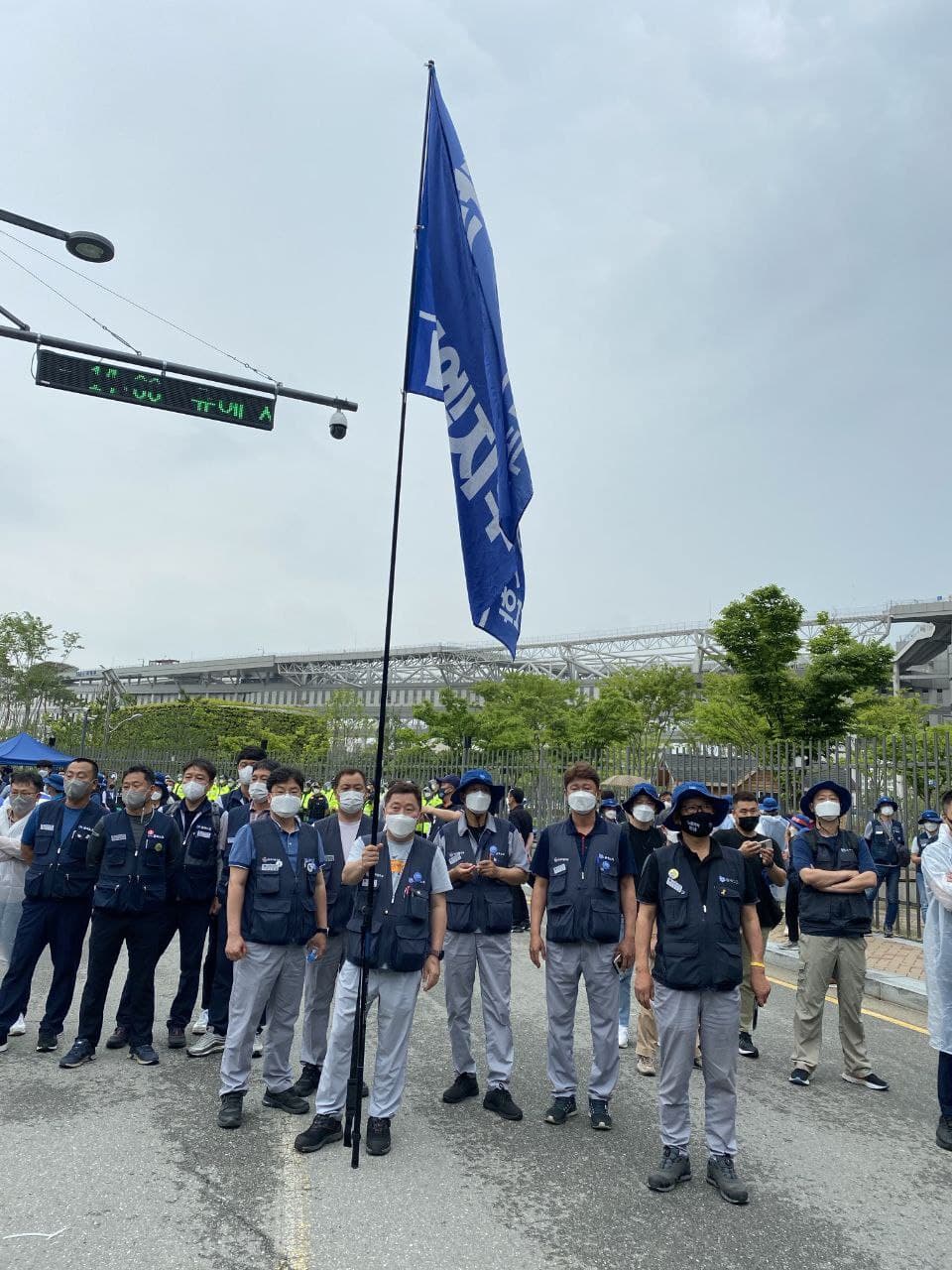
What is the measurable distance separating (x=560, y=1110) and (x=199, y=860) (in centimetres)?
305

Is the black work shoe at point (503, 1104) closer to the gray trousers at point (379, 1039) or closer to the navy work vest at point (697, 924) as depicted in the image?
the gray trousers at point (379, 1039)

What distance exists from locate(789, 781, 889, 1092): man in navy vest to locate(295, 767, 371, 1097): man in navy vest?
3049mm

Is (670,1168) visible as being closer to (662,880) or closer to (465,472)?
(662,880)

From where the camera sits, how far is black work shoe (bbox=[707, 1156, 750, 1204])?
386cm

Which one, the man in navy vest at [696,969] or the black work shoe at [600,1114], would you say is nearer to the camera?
the man in navy vest at [696,969]

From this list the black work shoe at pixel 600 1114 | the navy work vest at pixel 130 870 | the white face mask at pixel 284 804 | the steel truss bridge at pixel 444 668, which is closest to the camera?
the black work shoe at pixel 600 1114

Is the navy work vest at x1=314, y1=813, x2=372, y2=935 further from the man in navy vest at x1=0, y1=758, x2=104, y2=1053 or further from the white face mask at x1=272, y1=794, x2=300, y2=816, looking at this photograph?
the man in navy vest at x1=0, y1=758, x2=104, y2=1053

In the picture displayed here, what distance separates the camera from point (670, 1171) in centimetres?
401

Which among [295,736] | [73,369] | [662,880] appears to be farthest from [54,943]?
[295,736]

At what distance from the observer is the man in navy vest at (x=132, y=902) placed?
18.6 ft

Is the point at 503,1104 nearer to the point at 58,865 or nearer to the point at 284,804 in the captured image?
the point at 284,804

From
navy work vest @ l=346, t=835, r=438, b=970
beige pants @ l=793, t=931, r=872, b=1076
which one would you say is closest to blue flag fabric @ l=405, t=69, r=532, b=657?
navy work vest @ l=346, t=835, r=438, b=970

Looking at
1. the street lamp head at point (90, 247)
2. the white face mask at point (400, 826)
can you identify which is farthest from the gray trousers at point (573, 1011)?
the street lamp head at point (90, 247)

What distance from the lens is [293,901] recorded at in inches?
196
